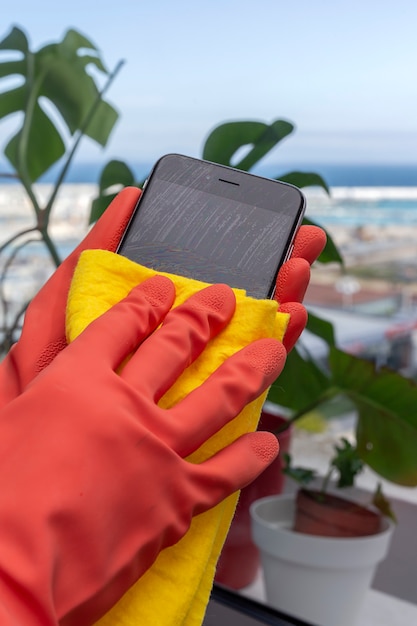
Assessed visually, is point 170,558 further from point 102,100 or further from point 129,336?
point 102,100

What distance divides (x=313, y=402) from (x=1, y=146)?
0.53 meters

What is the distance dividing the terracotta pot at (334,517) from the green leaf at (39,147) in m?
0.53

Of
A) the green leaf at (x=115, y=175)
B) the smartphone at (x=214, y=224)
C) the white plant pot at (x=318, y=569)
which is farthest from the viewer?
the green leaf at (x=115, y=175)

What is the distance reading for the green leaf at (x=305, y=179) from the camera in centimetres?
72

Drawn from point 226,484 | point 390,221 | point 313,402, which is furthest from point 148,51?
point 226,484

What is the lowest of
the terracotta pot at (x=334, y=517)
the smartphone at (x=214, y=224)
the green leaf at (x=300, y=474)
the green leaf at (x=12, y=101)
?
the terracotta pot at (x=334, y=517)

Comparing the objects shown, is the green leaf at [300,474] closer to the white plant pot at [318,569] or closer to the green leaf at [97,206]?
the white plant pot at [318,569]

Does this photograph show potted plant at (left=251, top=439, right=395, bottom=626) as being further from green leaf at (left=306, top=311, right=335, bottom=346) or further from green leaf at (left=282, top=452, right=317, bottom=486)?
green leaf at (left=306, top=311, right=335, bottom=346)

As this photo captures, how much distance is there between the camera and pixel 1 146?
955mm

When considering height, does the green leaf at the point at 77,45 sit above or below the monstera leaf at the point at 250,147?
above

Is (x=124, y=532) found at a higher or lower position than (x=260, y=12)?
lower

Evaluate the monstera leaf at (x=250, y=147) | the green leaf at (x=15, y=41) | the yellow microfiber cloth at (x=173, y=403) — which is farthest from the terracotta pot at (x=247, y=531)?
the green leaf at (x=15, y=41)

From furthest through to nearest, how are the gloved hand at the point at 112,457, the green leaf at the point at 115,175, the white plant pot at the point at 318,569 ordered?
the green leaf at the point at 115,175, the white plant pot at the point at 318,569, the gloved hand at the point at 112,457

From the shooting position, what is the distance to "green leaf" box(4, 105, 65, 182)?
0.93 m
